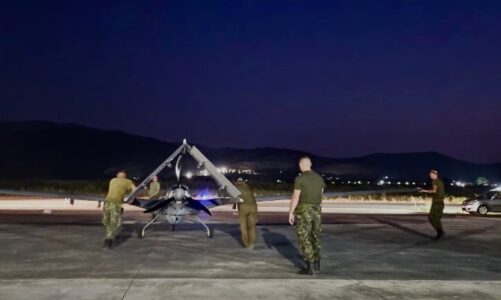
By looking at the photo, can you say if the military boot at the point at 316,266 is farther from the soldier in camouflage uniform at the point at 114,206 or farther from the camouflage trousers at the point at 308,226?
the soldier in camouflage uniform at the point at 114,206

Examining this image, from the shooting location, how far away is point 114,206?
13562mm

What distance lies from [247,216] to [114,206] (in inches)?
134

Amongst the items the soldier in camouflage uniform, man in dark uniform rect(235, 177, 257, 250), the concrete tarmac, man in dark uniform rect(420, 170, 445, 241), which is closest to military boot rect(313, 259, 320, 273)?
the concrete tarmac

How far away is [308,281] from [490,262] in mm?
4891

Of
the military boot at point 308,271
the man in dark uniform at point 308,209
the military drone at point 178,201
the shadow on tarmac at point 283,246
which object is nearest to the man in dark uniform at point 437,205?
the shadow on tarmac at point 283,246

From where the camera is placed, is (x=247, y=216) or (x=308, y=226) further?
(x=247, y=216)

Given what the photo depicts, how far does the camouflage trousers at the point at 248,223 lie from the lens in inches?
531

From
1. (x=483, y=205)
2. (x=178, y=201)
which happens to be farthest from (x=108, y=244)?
(x=483, y=205)

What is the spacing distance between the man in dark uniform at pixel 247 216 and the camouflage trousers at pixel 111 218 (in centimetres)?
312

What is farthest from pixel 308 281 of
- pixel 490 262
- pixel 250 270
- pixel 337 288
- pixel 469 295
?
pixel 490 262

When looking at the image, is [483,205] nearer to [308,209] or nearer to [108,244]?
[308,209]

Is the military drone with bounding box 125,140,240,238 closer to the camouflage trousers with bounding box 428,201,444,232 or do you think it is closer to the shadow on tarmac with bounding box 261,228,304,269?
the shadow on tarmac with bounding box 261,228,304,269

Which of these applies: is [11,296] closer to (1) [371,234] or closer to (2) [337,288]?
(2) [337,288]

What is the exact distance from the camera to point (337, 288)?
337 inches
